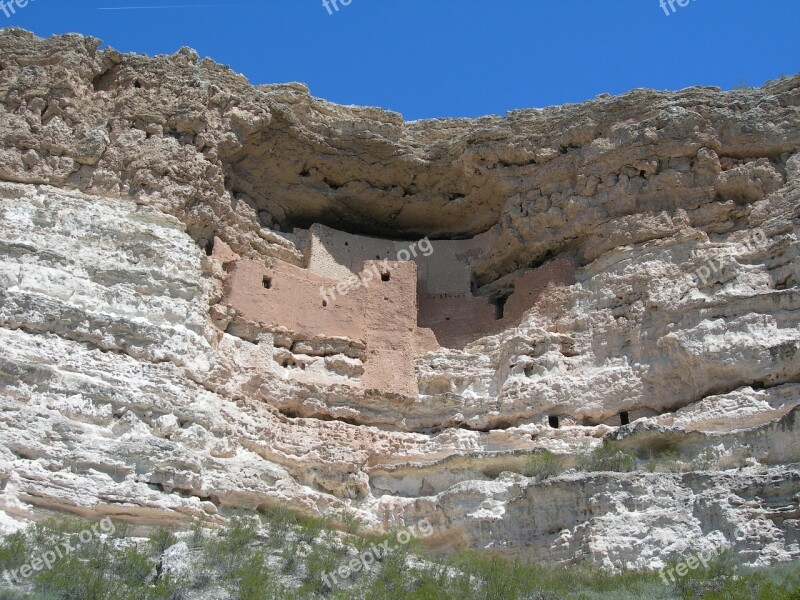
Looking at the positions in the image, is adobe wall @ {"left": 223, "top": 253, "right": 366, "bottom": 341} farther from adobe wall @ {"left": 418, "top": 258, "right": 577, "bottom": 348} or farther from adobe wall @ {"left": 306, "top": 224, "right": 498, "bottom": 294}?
adobe wall @ {"left": 418, "top": 258, "right": 577, "bottom": 348}

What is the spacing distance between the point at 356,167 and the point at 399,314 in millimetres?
3279

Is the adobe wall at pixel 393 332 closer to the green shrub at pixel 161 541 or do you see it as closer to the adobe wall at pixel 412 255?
the adobe wall at pixel 412 255

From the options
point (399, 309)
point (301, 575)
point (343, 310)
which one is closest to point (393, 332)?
point (399, 309)

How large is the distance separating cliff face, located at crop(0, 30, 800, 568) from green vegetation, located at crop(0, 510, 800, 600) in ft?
2.05

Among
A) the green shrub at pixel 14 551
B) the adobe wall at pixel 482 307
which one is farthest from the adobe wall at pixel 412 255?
the green shrub at pixel 14 551

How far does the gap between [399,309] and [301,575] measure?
6.04m

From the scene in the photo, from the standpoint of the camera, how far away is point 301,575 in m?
10.6

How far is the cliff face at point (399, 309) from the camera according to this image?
38.9 feet

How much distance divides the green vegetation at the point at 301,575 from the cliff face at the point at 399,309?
0.63m

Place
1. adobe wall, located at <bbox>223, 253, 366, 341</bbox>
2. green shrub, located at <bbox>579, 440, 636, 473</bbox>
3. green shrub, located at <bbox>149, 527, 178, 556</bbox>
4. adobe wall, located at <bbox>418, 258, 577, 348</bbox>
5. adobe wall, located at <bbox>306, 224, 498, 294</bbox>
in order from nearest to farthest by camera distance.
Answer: green shrub, located at <bbox>149, 527, 178, 556</bbox>, green shrub, located at <bbox>579, 440, 636, 473</bbox>, adobe wall, located at <bbox>223, 253, 366, 341</bbox>, adobe wall, located at <bbox>418, 258, 577, 348</bbox>, adobe wall, located at <bbox>306, 224, 498, 294</bbox>

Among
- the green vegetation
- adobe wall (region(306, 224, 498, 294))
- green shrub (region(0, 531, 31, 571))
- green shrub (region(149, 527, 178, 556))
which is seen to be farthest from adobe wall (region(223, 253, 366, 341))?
green shrub (region(0, 531, 31, 571))

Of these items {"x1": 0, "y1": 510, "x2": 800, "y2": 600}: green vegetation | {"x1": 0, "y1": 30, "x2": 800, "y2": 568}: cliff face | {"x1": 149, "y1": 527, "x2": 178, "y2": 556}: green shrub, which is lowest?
{"x1": 0, "y1": 510, "x2": 800, "y2": 600}: green vegetation

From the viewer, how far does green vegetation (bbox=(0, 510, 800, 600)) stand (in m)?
9.53

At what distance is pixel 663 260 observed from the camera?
15242 mm
